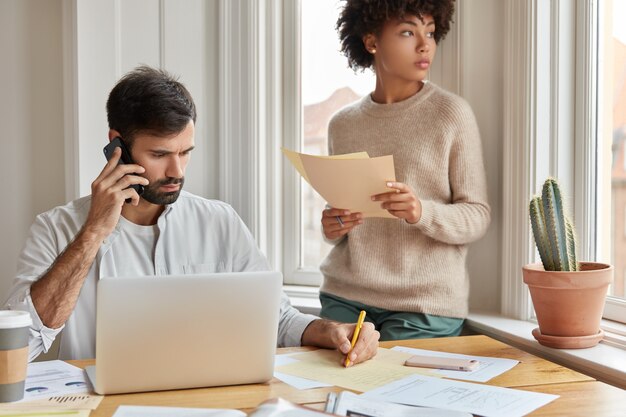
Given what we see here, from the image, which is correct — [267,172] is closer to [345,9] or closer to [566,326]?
[345,9]

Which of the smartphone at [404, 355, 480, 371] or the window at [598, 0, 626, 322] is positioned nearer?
the smartphone at [404, 355, 480, 371]

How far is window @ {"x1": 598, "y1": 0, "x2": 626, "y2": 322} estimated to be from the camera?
78.5 inches

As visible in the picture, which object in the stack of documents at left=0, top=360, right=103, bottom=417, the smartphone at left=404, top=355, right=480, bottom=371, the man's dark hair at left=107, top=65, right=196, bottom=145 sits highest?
the man's dark hair at left=107, top=65, right=196, bottom=145

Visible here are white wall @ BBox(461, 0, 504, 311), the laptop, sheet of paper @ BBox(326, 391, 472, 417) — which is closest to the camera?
sheet of paper @ BBox(326, 391, 472, 417)

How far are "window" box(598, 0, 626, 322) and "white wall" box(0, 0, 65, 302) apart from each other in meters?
1.91

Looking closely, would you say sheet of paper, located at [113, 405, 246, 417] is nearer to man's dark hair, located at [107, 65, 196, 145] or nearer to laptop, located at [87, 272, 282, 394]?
laptop, located at [87, 272, 282, 394]

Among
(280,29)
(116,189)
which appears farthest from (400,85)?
(116,189)

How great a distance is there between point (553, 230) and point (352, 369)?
0.62 m

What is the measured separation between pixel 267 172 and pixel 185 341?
1.43 metres

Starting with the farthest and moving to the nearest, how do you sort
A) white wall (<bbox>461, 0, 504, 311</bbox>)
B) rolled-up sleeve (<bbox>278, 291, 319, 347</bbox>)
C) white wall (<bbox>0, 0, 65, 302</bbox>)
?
white wall (<bbox>0, 0, 65, 302</bbox>)
white wall (<bbox>461, 0, 504, 311</bbox>)
rolled-up sleeve (<bbox>278, 291, 319, 347</bbox>)

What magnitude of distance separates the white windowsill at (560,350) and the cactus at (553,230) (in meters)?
0.21

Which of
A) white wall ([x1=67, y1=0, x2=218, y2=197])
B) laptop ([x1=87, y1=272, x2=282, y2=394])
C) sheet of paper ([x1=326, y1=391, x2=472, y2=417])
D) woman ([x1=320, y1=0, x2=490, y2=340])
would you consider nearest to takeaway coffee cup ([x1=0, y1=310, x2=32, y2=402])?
laptop ([x1=87, y1=272, x2=282, y2=394])

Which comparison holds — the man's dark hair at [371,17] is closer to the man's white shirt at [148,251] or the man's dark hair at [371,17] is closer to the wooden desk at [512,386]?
A: the man's white shirt at [148,251]

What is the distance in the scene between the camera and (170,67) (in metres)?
2.61
